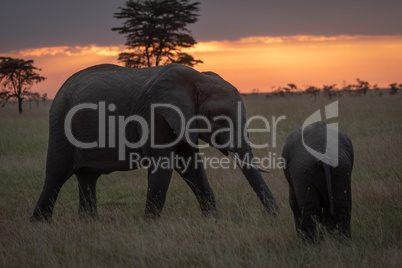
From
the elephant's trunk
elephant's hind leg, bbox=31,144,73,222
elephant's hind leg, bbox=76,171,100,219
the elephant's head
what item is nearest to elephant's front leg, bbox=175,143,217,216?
the elephant's head

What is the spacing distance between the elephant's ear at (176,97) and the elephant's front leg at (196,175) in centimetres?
44

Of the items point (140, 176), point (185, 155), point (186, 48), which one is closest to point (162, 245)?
point (185, 155)

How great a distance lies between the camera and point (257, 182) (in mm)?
5996

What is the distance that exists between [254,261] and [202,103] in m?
2.42

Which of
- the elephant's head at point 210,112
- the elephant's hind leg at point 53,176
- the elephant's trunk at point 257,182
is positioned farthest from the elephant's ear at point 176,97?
the elephant's hind leg at point 53,176

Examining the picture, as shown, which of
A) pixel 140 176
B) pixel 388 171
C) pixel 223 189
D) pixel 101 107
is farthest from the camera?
pixel 140 176

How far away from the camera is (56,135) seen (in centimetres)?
692

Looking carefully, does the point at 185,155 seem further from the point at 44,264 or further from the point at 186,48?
the point at 186,48

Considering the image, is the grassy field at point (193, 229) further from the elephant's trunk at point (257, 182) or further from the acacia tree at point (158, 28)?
the acacia tree at point (158, 28)

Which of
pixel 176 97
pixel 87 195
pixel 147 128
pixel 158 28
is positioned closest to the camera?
pixel 176 97

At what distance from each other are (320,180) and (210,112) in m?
2.14

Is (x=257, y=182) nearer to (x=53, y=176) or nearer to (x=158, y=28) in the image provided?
(x=53, y=176)

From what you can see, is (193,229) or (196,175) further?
(196,175)

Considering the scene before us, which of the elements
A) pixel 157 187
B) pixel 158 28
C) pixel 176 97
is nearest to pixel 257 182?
pixel 157 187
